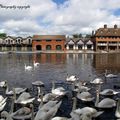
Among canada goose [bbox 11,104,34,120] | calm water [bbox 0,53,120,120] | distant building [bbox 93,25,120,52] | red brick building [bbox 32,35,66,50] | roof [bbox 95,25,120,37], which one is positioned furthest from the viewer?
roof [bbox 95,25,120,37]

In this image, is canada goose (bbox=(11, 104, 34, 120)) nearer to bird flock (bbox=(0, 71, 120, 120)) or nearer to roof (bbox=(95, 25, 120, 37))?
bird flock (bbox=(0, 71, 120, 120))

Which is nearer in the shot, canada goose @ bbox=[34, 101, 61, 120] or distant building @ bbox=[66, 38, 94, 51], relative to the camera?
canada goose @ bbox=[34, 101, 61, 120]

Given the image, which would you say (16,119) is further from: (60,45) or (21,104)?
(60,45)

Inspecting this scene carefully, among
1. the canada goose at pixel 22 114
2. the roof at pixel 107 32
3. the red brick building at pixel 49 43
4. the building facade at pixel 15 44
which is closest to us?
the canada goose at pixel 22 114

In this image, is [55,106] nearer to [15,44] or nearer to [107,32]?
[107,32]

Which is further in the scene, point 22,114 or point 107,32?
point 107,32

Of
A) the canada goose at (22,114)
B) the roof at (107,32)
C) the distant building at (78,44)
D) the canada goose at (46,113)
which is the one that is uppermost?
the roof at (107,32)

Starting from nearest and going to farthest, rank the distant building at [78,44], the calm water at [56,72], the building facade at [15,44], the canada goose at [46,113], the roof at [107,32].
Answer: the canada goose at [46,113] < the calm water at [56,72] < the roof at [107,32] < the distant building at [78,44] < the building facade at [15,44]

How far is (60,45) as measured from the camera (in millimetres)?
142375

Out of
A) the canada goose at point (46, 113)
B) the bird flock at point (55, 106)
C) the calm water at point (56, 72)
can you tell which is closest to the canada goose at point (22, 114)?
the bird flock at point (55, 106)

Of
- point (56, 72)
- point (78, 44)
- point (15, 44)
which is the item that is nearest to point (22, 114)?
point (56, 72)

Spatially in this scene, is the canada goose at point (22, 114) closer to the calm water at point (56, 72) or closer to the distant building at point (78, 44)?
the calm water at point (56, 72)

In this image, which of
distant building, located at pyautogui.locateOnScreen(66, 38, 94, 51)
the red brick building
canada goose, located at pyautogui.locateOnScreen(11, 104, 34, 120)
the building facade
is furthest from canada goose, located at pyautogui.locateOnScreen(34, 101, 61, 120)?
the building facade

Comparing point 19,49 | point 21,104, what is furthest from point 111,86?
point 19,49
